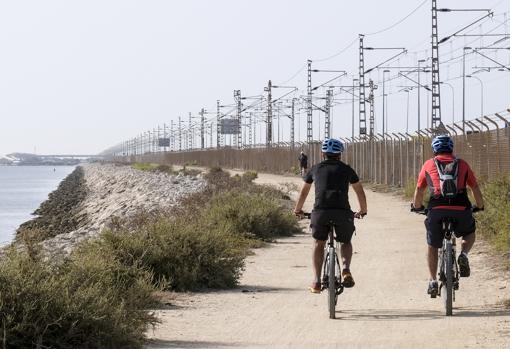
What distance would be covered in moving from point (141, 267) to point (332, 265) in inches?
125

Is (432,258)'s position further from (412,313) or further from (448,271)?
(412,313)

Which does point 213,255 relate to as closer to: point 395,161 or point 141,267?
point 141,267

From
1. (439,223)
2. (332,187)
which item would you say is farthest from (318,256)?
(439,223)

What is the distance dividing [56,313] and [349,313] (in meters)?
4.18

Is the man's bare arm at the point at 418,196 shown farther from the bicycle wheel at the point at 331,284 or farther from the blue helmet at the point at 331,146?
the bicycle wheel at the point at 331,284

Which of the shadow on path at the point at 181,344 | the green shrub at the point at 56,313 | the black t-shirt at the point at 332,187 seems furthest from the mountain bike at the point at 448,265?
the green shrub at the point at 56,313

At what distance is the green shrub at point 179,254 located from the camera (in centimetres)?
1422

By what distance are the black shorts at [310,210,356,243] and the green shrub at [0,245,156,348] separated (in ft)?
7.22

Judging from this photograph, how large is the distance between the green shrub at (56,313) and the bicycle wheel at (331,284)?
2.05m

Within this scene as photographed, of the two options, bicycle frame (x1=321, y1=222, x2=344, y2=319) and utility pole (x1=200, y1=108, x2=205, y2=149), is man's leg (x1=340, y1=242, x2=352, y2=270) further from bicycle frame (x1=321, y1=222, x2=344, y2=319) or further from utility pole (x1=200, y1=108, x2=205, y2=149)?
utility pole (x1=200, y1=108, x2=205, y2=149)

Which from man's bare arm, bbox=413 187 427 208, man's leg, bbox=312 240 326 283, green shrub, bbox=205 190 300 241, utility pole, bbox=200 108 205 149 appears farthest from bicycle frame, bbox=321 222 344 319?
utility pole, bbox=200 108 205 149

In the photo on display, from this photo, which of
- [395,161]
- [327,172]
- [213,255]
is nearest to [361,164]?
[395,161]

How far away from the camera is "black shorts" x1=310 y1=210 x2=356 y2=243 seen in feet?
37.9

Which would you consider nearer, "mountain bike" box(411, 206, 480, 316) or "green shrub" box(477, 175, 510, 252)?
"mountain bike" box(411, 206, 480, 316)
